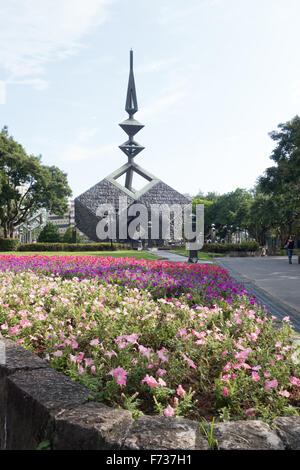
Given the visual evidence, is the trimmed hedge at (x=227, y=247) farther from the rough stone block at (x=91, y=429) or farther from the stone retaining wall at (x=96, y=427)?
the rough stone block at (x=91, y=429)

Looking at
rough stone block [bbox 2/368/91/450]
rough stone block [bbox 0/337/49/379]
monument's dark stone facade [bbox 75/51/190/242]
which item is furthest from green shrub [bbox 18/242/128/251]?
rough stone block [bbox 2/368/91/450]

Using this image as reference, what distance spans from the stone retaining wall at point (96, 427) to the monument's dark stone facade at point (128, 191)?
3728 centimetres

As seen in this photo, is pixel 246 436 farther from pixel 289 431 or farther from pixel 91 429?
pixel 91 429

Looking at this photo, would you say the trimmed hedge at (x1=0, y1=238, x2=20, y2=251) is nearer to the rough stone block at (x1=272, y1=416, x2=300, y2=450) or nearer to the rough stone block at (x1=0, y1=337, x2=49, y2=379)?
the rough stone block at (x1=0, y1=337, x2=49, y2=379)

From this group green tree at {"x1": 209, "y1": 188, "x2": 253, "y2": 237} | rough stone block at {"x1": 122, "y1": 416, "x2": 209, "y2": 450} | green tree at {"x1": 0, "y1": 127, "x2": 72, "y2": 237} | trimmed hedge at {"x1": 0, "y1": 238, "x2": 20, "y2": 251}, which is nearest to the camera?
rough stone block at {"x1": 122, "y1": 416, "x2": 209, "y2": 450}

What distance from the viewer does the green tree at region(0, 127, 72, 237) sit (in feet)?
116

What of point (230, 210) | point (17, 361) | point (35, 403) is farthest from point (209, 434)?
point (230, 210)

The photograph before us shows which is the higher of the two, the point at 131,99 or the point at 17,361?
the point at 131,99

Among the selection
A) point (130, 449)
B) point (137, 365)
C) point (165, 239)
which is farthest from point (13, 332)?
point (165, 239)

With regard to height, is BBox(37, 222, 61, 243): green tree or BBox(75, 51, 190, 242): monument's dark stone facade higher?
BBox(75, 51, 190, 242): monument's dark stone facade

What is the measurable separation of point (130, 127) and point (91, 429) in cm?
4501

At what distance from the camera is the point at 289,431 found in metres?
1.81

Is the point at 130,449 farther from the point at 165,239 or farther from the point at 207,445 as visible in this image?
the point at 165,239

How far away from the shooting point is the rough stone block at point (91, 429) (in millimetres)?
1700
